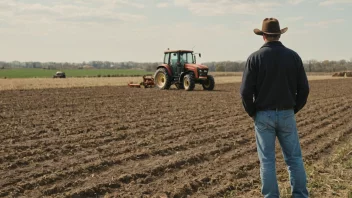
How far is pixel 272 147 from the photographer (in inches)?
161

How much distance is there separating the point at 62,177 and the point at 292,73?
3291mm

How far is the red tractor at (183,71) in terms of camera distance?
21000mm

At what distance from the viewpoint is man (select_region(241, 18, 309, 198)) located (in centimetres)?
400

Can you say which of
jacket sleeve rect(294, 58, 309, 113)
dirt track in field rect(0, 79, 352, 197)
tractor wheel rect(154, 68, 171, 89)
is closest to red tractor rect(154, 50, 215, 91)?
tractor wheel rect(154, 68, 171, 89)

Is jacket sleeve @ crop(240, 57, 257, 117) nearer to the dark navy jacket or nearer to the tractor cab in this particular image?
the dark navy jacket

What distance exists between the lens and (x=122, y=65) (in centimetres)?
14288

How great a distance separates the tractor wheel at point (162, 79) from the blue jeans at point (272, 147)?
17874mm

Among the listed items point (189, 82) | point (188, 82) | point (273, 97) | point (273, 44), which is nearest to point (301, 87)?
point (273, 97)

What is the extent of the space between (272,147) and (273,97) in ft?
1.62

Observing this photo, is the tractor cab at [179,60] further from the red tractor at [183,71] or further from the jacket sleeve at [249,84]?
the jacket sleeve at [249,84]

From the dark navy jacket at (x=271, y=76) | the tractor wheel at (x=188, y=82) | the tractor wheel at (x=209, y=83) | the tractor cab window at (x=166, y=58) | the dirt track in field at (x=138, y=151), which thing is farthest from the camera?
the tractor wheel at (x=209, y=83)

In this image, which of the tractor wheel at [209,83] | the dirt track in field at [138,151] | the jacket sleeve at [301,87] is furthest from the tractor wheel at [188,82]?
the jacket sleeve at [301,87]

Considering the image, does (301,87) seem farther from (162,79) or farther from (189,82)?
(162,79)

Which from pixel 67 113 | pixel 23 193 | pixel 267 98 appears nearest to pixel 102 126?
pixel 67 113
